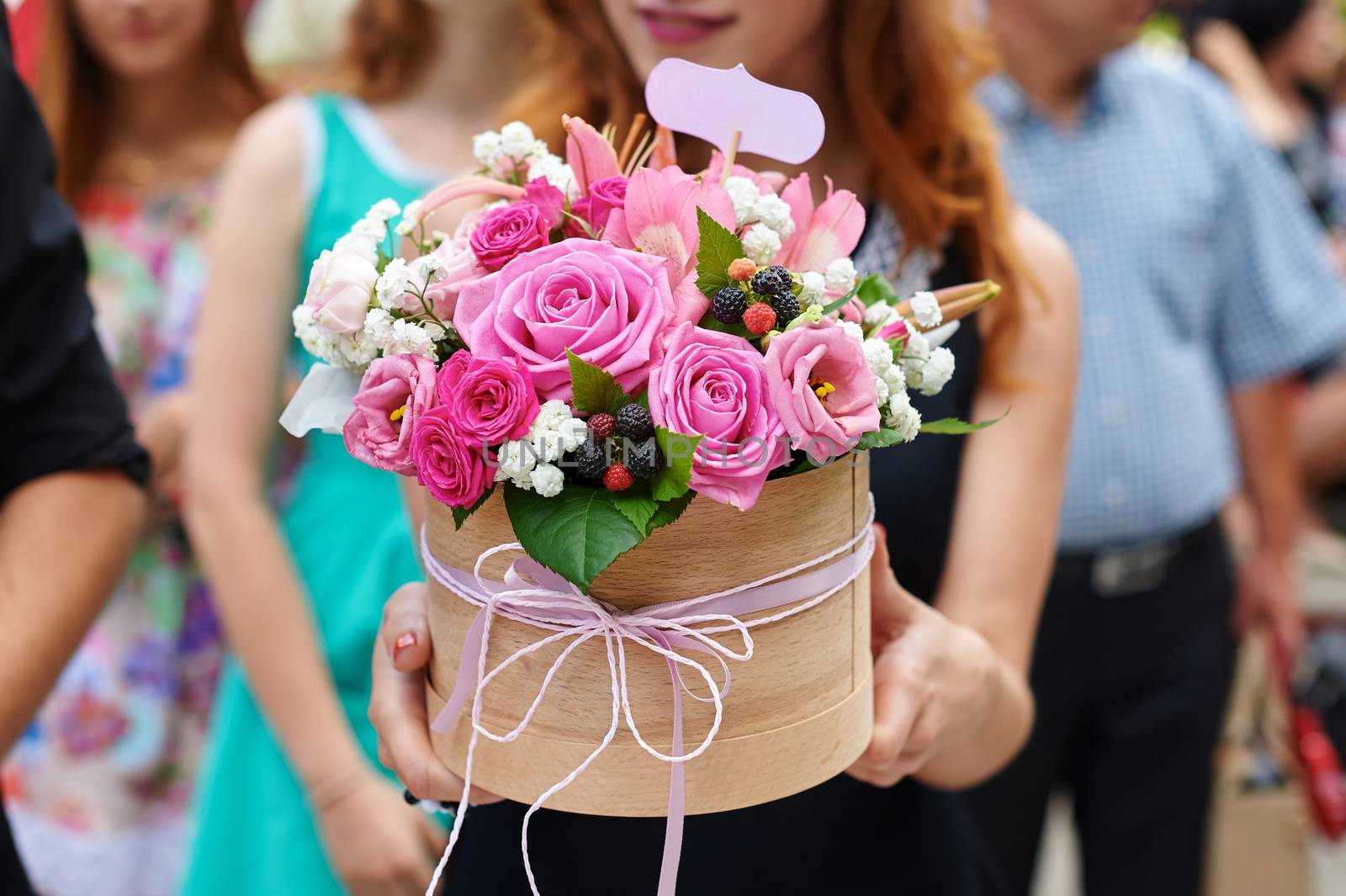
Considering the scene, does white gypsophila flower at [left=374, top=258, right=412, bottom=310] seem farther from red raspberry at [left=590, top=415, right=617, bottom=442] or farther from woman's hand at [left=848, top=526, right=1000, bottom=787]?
woman's hand at [left=848, top=526, right=1000, bottom=787]

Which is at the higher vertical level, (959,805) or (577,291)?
(577,291)

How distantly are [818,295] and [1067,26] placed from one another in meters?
1.85

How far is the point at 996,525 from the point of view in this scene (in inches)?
54.8

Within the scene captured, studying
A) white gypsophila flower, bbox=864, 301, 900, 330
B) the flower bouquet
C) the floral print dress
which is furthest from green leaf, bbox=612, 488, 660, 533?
the floral print dress

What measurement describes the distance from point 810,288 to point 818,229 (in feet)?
0.31

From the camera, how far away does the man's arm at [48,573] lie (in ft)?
3.76

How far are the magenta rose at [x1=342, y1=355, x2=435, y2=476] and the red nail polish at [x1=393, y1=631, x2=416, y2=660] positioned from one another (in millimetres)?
201

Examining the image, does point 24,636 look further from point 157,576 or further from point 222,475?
point 157,576

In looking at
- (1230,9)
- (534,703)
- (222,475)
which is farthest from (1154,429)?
(1230,9)

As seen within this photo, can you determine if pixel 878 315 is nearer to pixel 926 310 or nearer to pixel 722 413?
pixel 926 310

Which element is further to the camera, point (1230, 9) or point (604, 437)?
point (1230, 9)

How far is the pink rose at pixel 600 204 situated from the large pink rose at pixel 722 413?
5.6 inches

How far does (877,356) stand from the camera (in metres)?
0.88

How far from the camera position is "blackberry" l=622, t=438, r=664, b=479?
0.81m
